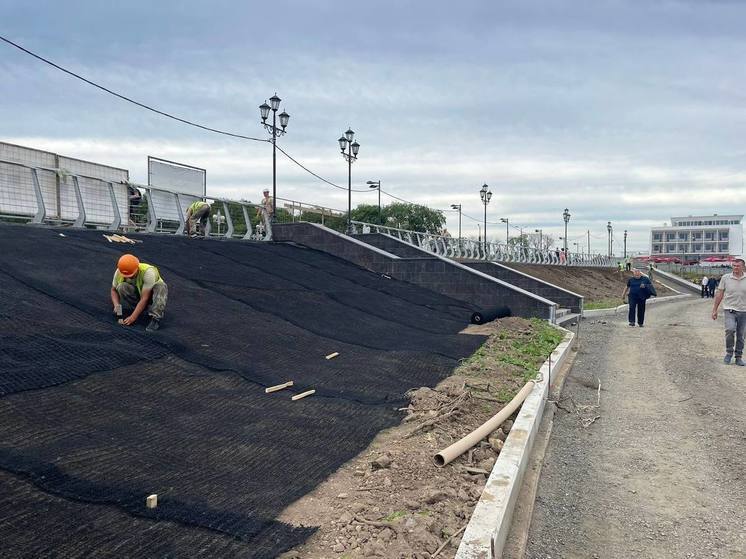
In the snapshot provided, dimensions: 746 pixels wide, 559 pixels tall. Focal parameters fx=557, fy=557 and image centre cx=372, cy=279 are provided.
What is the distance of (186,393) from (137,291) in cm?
248

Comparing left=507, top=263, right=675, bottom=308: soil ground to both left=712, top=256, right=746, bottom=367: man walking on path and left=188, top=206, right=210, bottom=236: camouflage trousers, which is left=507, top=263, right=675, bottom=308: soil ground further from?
left=188, top=206, right=210, bottom=236: camouflage trousers

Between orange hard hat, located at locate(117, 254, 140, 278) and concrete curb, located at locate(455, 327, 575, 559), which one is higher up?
orange hard hat, located at locate(117, 254, 140, 278)

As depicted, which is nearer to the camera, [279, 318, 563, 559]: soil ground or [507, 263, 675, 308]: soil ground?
[279, 318, 563, 559]: soil ground

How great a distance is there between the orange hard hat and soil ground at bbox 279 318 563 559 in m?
3.55

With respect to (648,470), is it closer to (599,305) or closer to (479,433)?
(479,433)

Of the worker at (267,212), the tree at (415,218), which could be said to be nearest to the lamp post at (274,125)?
the worker at (267,212)

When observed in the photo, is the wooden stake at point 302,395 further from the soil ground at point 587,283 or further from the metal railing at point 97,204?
the soil ground at point 587,283

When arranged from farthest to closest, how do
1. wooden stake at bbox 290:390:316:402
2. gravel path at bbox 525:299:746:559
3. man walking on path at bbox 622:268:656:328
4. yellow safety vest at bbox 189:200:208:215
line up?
man walking on path at bbox 622:268:656:328
yellow safety vest at bbox 189:200:208:215
wooden stake at bbox 290:390:316:402
gravel path at bbox 525:299:746:559

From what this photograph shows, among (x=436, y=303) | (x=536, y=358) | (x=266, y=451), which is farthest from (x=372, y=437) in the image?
(x=436, y=303)

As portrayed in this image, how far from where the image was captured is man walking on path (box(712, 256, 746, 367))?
9023 millimetres

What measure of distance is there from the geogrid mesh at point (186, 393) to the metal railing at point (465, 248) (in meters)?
10.8

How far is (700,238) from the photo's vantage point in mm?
126312

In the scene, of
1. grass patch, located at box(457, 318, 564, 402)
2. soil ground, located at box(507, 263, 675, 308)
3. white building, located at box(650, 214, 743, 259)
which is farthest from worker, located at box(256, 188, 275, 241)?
white building, located at box(650, 214, 743, 259)

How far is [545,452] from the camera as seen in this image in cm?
526
